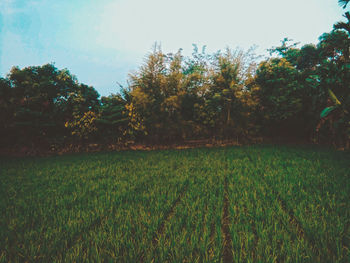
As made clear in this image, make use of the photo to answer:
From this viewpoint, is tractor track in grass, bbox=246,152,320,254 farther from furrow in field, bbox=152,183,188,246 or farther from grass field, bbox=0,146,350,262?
furrow in field, bbox=152,183,188,246

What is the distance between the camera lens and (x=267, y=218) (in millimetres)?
2326

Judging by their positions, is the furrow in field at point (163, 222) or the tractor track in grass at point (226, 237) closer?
the tractor track in grass at point (226, 237)

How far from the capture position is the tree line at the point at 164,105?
38.7 feet

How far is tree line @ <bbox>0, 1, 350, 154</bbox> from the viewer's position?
38.7 feet

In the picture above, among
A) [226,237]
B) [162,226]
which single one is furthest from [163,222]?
[226,237]

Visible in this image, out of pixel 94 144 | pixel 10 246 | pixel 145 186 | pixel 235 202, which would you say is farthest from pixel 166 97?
pixel 10 246

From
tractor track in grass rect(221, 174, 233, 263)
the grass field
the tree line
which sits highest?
the tree line

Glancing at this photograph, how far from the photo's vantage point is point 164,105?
1182 centimetres

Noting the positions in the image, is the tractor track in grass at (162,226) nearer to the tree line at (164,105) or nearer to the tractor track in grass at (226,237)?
the tractor track in grass at (226,237)

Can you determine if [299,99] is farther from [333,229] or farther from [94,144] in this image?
[94,144]

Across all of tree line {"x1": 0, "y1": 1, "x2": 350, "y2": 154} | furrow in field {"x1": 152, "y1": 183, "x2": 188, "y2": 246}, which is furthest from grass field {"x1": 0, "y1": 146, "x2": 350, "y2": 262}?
tree line {"x1": 0, "y1": 1, "x2": 350, "y2": 154}

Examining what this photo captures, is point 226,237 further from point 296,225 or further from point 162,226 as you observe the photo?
point 296,225

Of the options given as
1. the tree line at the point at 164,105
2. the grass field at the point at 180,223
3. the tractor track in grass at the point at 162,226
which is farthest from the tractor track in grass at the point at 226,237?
the tree line at the point at 164,105

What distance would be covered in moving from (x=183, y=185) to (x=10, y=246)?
3120 mm
